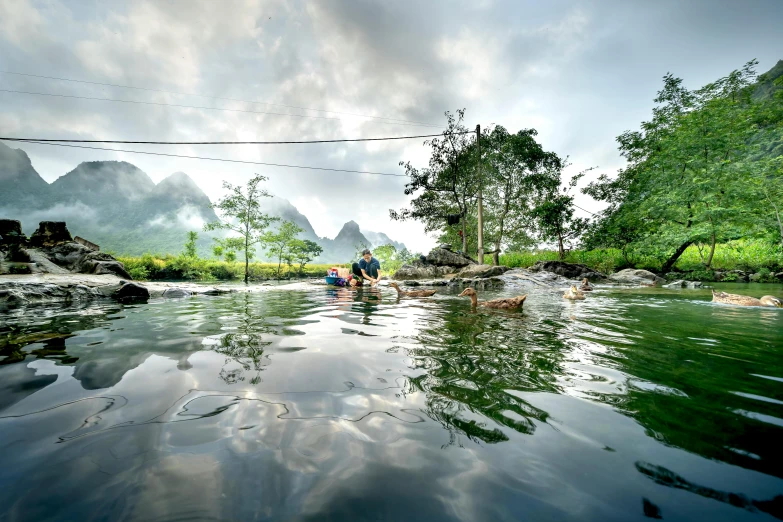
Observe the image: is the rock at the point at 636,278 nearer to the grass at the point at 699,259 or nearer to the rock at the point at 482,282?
the grass at the point at 699,259

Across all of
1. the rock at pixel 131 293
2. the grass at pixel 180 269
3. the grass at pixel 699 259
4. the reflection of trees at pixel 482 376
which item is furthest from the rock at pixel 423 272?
the reflection of trees at pixel 482 376

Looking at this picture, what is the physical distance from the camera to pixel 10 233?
10.6 meters

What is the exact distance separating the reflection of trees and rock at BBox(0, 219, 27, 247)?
16.3 metres

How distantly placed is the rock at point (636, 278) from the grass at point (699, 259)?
3299mm

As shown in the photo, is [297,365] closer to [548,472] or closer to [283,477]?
[283,477]

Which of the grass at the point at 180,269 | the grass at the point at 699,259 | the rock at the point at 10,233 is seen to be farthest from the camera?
the grass at the point at 180,269

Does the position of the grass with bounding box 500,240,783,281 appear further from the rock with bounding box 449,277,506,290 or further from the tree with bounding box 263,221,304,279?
the tree with bounding box 263,221,304,279

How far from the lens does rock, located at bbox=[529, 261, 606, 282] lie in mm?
20672

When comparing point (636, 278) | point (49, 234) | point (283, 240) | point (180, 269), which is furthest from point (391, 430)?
point (283, 240)

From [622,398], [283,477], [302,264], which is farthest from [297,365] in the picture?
[302,264]

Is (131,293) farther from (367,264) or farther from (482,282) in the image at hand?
(482,282)

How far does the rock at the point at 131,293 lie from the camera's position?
879 centimetres

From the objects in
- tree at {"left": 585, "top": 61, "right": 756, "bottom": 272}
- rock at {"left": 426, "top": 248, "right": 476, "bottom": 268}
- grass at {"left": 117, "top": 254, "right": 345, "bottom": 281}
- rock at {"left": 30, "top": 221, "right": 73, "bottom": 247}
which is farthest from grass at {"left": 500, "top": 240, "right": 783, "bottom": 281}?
rock at {"left": 30, "top": 221, "right": 73, "bottom": 247}

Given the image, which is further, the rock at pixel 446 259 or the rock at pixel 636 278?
the rock at pixel 446 259
